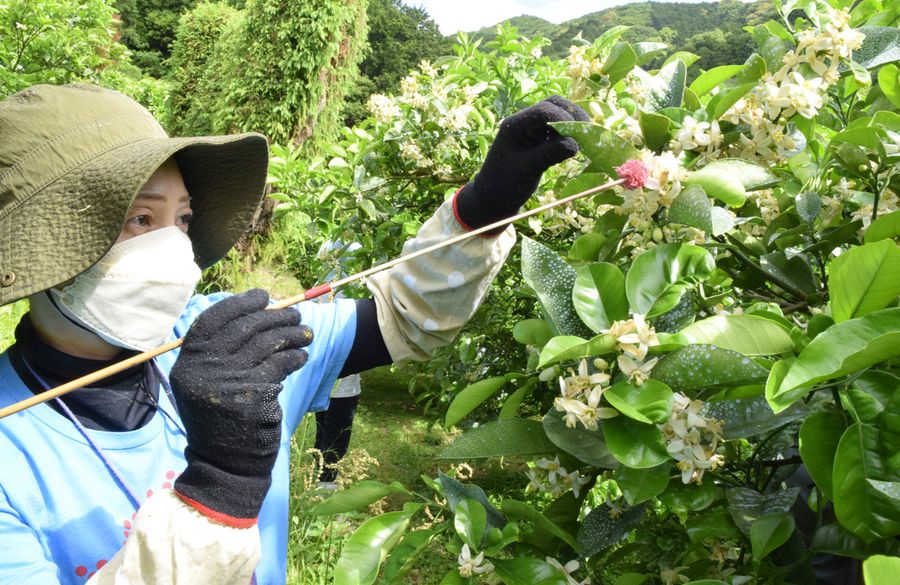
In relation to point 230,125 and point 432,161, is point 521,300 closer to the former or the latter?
point 432,161

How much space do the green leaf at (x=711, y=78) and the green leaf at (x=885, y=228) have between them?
419mm

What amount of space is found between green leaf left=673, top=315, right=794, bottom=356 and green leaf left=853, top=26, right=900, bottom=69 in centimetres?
55

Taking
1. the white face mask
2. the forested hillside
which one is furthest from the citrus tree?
the forested hillside

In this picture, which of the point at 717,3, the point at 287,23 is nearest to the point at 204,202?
the point at 287,23

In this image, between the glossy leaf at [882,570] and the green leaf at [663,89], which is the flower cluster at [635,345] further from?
the green leaf at [663,89]

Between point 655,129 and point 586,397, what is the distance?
0.45 meters

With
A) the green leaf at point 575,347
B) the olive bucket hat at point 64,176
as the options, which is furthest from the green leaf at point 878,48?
the olive bucket hat at point 64,176

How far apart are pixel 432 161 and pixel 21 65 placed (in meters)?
6.98

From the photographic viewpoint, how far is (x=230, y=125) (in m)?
7.25

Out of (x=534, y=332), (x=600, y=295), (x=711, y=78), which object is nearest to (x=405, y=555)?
(x=534, y=332)

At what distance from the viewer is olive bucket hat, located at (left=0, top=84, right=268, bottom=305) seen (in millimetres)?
1028

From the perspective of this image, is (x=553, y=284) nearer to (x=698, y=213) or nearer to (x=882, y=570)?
(x=698, y=213)

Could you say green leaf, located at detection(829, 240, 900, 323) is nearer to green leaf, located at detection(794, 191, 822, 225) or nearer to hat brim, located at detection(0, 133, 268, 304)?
green leaf, located at detection(794, 191, 822, 225)

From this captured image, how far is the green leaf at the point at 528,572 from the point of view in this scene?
96cm
